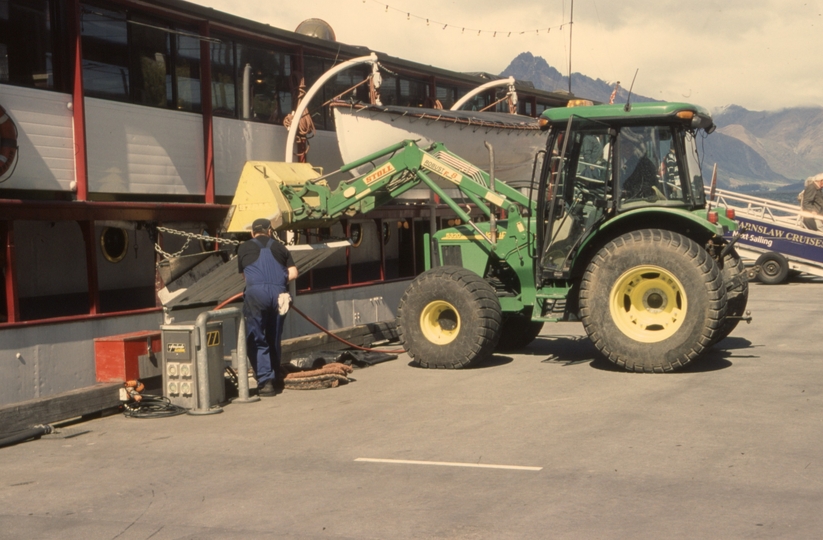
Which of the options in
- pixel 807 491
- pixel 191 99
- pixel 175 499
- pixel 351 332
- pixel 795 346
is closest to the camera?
pixel 807 491

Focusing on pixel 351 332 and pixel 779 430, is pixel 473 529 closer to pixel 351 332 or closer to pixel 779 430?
pixel 779 430

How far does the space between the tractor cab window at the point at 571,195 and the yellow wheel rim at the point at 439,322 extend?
1.35 m

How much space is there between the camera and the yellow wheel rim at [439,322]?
12.7 m

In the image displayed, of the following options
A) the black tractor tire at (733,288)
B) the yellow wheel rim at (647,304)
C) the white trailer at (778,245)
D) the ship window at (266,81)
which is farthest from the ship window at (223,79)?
the white trailer at (778,245)

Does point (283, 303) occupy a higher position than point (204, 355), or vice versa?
point (283, 303)

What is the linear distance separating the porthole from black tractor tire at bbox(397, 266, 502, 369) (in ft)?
16.7

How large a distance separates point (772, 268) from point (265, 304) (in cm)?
1623

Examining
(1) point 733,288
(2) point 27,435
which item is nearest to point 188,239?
(2) point 27,435

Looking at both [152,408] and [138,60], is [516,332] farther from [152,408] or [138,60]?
[138,60]

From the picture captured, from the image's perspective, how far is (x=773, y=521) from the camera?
5.70 meters

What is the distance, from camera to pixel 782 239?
23578mm

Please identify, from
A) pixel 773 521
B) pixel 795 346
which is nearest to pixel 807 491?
pixel 773 521

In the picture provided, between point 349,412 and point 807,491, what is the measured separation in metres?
4.73

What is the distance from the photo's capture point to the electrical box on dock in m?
10.3
